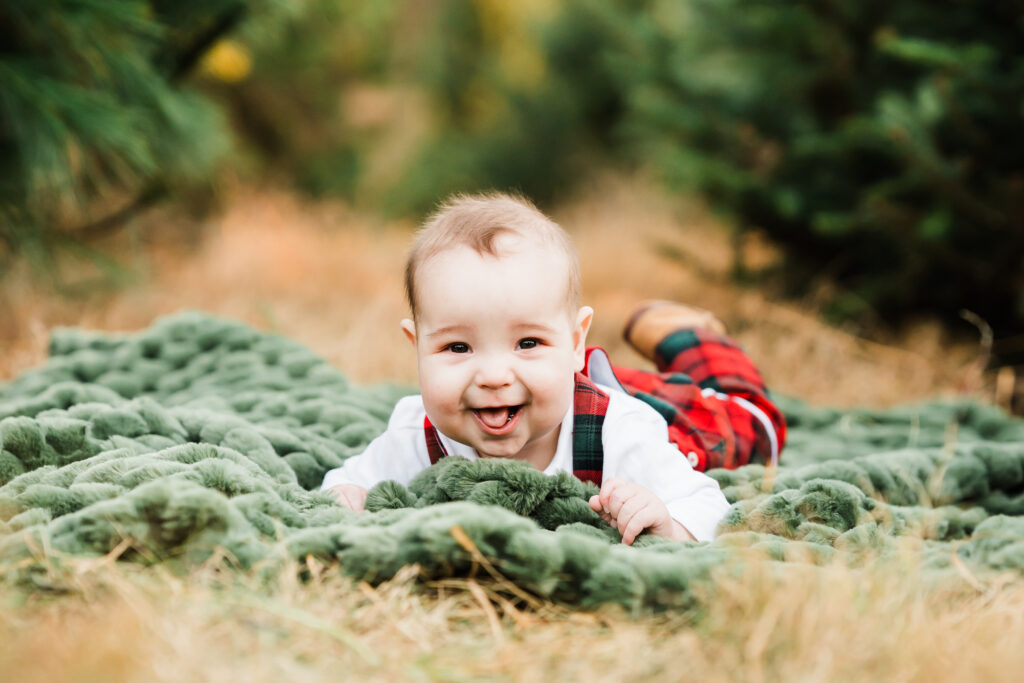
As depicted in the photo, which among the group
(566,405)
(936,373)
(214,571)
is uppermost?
(566,405)

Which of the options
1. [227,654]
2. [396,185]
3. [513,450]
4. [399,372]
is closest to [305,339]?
[399,372]

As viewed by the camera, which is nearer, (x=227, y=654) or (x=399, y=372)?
(x=227, y=654)

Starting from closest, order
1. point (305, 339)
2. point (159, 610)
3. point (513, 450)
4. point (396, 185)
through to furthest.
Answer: point (159, 610)
point (513, 450)
point (305, 339)
point (396, 185)

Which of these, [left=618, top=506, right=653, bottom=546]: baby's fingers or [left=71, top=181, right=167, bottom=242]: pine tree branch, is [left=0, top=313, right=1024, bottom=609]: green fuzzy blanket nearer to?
[left=618, top=506, right=653, bottom=546]: baby's fingers

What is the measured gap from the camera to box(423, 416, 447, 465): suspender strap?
1.75 meters

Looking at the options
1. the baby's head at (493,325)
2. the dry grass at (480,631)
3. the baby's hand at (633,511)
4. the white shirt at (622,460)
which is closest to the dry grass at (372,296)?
the white shirt at (622,460)

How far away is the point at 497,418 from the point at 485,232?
324 millimetres

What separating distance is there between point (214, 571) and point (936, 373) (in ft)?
8.83

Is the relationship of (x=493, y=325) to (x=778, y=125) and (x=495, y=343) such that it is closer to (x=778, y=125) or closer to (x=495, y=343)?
(x=495, y=343)

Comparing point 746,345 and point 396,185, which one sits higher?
point 396,185

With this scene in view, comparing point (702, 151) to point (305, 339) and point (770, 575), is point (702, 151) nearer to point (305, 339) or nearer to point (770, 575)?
point (305, 339)

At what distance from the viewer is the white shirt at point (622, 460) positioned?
161 cm

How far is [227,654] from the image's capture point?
103 centimetres

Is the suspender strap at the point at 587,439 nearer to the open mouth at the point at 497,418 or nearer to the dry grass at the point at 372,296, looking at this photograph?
the open mouth at the point at 497,418
